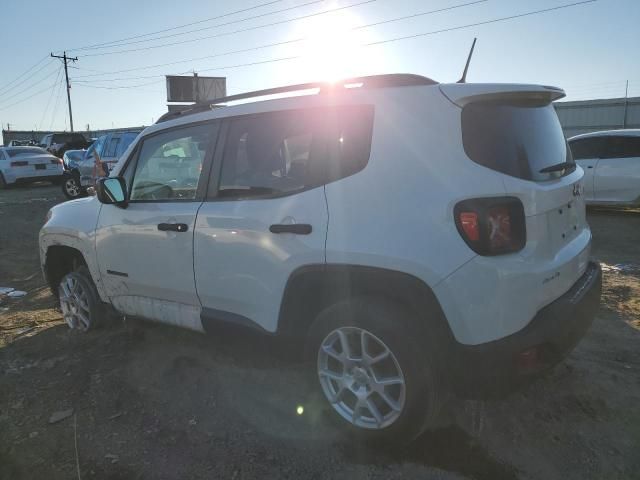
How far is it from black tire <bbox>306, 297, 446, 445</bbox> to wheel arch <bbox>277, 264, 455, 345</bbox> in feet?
0.15

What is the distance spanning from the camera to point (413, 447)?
2592mm

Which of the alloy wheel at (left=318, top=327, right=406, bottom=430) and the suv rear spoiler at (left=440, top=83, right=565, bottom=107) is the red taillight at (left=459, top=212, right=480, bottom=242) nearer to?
the suv rear spoiler at (left=440, top=83, right=565, bottom=107)

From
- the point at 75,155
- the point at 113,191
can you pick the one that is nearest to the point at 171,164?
the point at 113,191

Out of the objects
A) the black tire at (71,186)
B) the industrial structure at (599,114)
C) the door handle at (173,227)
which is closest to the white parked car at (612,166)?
the door handle at (173,227)

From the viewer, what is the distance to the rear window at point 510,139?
7.39 feet

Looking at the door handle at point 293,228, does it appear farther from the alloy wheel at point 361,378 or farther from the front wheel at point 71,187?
the front wheel at point 71,187

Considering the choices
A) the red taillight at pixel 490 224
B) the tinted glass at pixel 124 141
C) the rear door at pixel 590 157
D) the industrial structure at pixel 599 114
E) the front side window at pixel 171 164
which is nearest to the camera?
the red taillight at pixel 490 224

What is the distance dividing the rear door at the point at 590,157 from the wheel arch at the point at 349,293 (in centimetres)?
806

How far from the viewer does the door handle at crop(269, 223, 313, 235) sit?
255 cm

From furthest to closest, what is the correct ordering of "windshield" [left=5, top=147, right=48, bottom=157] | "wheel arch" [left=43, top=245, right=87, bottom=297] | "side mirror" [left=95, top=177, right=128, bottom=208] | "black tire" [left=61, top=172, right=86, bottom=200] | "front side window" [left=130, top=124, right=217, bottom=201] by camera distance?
"windshield" [left=5, top=147, right=48, bottom=157] → "black tire" [left=61, top=172, right=86, bottom=200] → "wheel arch" [left=43, top=245, right=87, bottom=297] → "side mirror" [left=95, top=177, right=128, bottom=208] → "front side window" [left=130, top=124, right=217, bottom=201]

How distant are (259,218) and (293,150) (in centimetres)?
44

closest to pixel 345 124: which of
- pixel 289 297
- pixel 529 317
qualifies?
pixel 289 297

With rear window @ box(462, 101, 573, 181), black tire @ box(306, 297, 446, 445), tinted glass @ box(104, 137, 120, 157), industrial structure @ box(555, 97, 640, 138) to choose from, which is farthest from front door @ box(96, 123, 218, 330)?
industrial structure @ box(555, 97, 640, 138)

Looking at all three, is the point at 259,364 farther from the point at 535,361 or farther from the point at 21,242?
the point at 21,242
